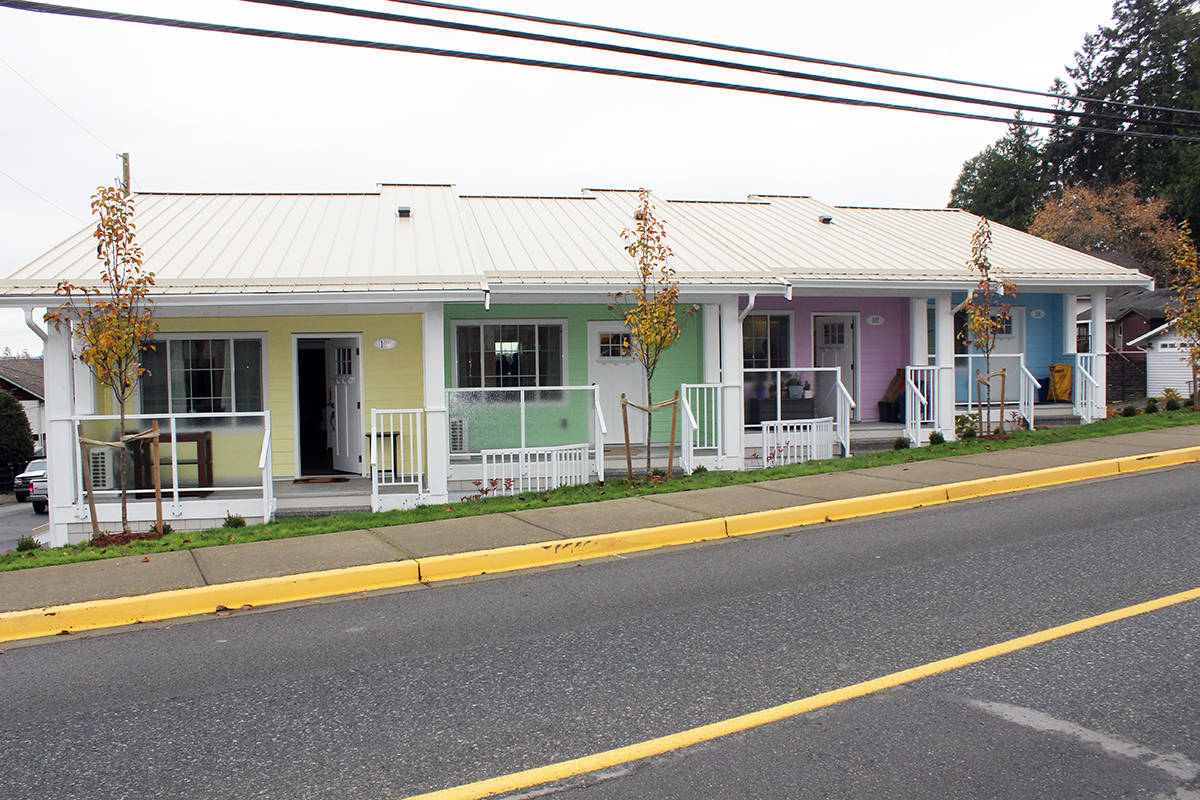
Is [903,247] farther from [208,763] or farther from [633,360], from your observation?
[208,763]

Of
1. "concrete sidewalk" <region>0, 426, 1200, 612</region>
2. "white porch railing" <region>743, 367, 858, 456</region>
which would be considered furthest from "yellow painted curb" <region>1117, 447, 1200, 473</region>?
"white porch railing" <region>743, 367, 858, 456</region>

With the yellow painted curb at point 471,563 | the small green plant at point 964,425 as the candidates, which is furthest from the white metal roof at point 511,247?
the yellow painted curb at point 471,563

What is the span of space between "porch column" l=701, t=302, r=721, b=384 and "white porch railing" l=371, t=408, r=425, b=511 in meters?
4.44

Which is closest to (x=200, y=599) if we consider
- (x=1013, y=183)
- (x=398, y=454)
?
(x=398, y=454)

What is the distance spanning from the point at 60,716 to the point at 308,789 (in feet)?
5.93

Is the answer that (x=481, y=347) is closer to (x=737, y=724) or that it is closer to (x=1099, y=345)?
(x=737, y=724)

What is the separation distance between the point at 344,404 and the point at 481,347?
7.63ft

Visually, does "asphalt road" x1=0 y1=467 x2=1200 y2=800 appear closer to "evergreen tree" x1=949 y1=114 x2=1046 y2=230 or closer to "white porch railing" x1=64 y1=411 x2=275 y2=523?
"white porch railing" x1=64 y1=411 x2=275 y2=523

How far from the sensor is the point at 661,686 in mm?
4582

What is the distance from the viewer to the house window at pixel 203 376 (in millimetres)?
12898

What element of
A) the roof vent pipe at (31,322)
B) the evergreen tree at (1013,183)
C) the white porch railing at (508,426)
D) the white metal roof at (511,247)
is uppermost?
the evergreen tree at (1013,183)

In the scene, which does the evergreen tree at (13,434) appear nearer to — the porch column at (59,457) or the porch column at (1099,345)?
the porch column at (59,457)

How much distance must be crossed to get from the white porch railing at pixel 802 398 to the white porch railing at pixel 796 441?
455mm

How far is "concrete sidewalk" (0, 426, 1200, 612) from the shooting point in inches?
280
